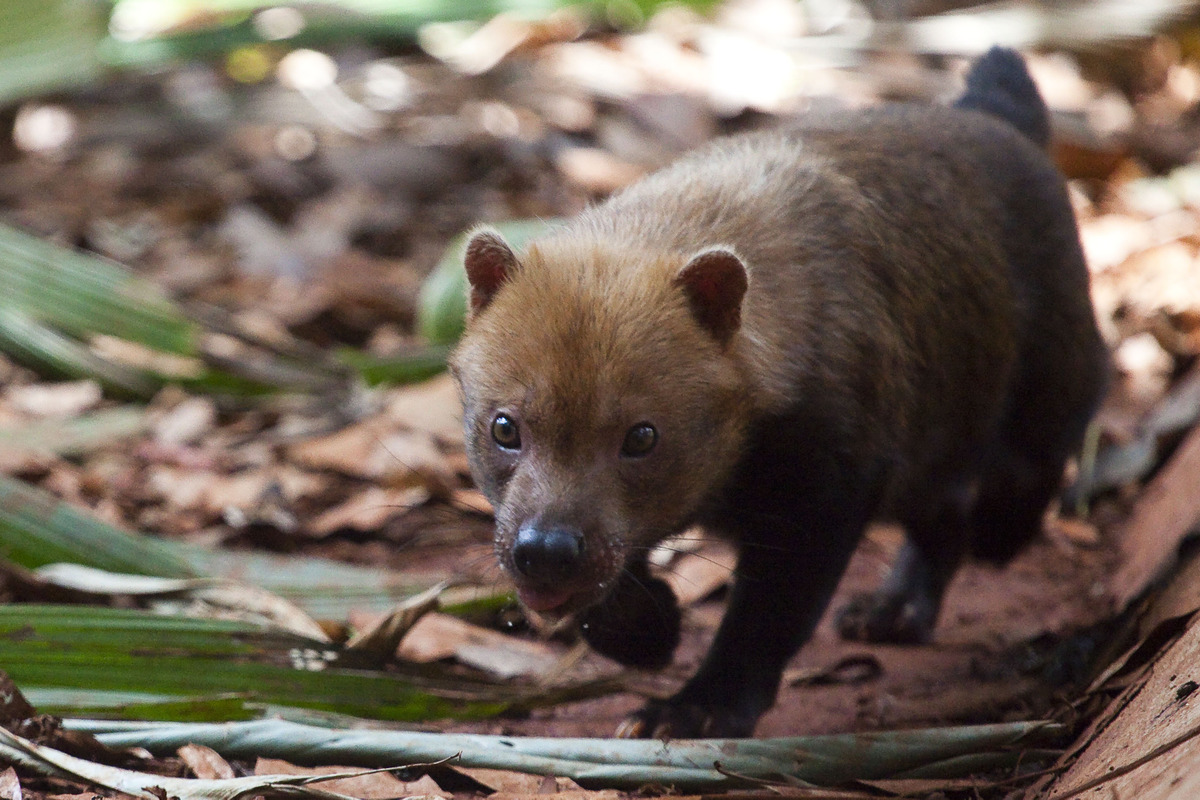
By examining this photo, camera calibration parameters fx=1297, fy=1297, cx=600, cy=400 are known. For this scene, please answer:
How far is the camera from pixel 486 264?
4.02m

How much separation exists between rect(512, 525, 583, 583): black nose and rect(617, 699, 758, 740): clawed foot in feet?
2.77

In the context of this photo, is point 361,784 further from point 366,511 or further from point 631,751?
point 366,511

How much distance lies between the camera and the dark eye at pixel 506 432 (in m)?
3.79

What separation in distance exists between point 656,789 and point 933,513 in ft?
8.46

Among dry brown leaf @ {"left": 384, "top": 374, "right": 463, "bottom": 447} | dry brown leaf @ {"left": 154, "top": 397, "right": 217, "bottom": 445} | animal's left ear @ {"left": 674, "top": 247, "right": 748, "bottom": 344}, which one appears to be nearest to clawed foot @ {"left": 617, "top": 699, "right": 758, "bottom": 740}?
animal's left ear @ {"left": 674, "top": 247, "right": 748, "bottom": 344}

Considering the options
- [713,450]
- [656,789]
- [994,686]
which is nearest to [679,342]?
[713,450]

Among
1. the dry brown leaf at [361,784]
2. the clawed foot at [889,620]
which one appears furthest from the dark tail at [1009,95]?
the dry brown leaf at [361,784]

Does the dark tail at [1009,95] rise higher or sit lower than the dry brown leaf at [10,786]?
higher

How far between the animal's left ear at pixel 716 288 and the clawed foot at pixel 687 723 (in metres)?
1.21

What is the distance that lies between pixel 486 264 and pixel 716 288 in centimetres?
73

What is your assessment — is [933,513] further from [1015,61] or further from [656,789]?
[656,789]

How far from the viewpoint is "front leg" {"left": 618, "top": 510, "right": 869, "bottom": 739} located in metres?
4.13

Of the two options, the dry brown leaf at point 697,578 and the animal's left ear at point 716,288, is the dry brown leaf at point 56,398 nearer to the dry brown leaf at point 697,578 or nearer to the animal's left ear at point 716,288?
the dry brown leaf at point 697,578

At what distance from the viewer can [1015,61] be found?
5832mm
